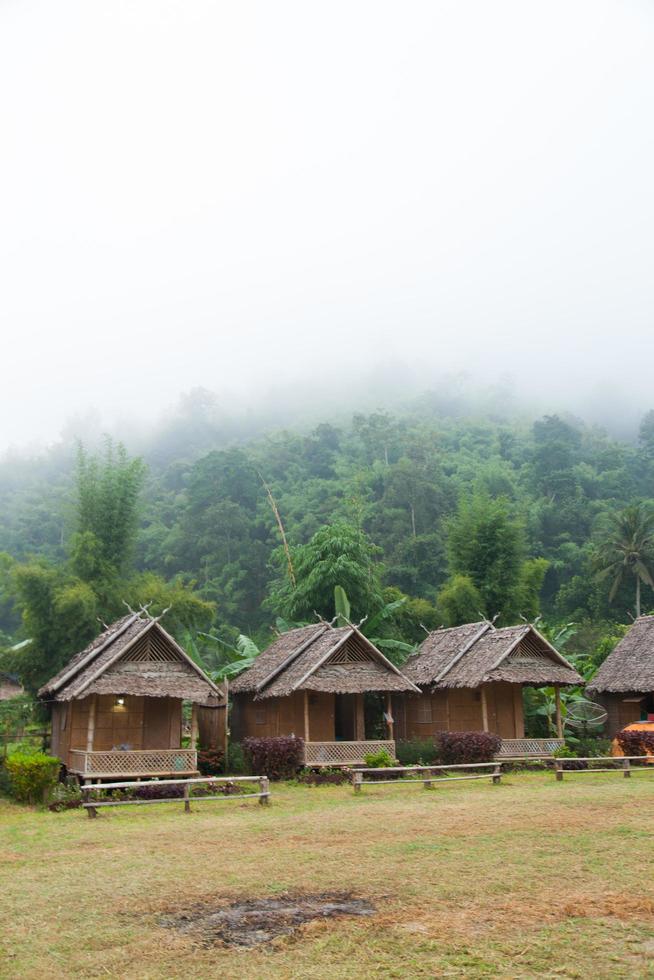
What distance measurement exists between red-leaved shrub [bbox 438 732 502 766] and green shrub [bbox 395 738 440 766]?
687 millimetres

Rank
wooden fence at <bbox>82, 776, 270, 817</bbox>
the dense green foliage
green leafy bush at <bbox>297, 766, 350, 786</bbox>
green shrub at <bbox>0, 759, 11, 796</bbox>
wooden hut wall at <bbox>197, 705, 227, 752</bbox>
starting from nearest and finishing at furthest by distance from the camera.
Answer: wooden fence at <bbox>82, 776, 270, 817</bbox>, green shrub at <bbox>0, 759, 11, 796</bbox>, green leafy bush at <bbox>297, 766, 350, 786</bbox>, wooden hut wall at <bbox>197, 705, 227, 752</bbox>, the dense green foliage

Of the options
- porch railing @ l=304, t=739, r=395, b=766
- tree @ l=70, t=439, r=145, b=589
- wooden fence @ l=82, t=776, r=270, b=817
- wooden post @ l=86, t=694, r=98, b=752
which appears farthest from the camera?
tree @ l=70, t=439, r=145, b=589

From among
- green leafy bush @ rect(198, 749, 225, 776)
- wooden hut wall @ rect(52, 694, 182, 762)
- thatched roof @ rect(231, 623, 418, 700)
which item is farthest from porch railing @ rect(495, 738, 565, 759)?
wooden hut wall @ rect(52, 694, 182, 762)

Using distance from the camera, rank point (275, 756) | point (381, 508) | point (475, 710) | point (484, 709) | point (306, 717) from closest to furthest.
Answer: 1. point (275, 756)
2. point (306, 717)
3. point (484, 709)
4. point (475, 710)
5. point (381, 508)

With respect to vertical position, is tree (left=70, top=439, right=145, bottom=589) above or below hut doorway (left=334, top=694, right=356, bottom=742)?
above

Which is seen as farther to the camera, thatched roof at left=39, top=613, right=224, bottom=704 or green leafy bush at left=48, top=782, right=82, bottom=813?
thatched roof at left=39, top=613, right=224, bottom=704

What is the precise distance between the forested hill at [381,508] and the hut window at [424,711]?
10191mm

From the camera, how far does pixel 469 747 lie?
21.3 m

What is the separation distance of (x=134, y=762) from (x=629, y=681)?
1505cm

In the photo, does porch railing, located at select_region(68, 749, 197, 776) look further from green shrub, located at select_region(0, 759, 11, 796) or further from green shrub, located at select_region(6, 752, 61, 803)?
green shrub, located at select_region(6, 752, 61, 803)

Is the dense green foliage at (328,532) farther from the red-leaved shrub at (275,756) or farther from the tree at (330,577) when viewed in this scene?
the red-leaved shrub at (275,756)

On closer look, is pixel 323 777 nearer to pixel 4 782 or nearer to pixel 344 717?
pixel 344 717

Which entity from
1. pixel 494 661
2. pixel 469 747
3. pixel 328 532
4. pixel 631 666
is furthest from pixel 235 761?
pixel 328 532

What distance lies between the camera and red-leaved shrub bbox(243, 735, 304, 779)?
2008cm
